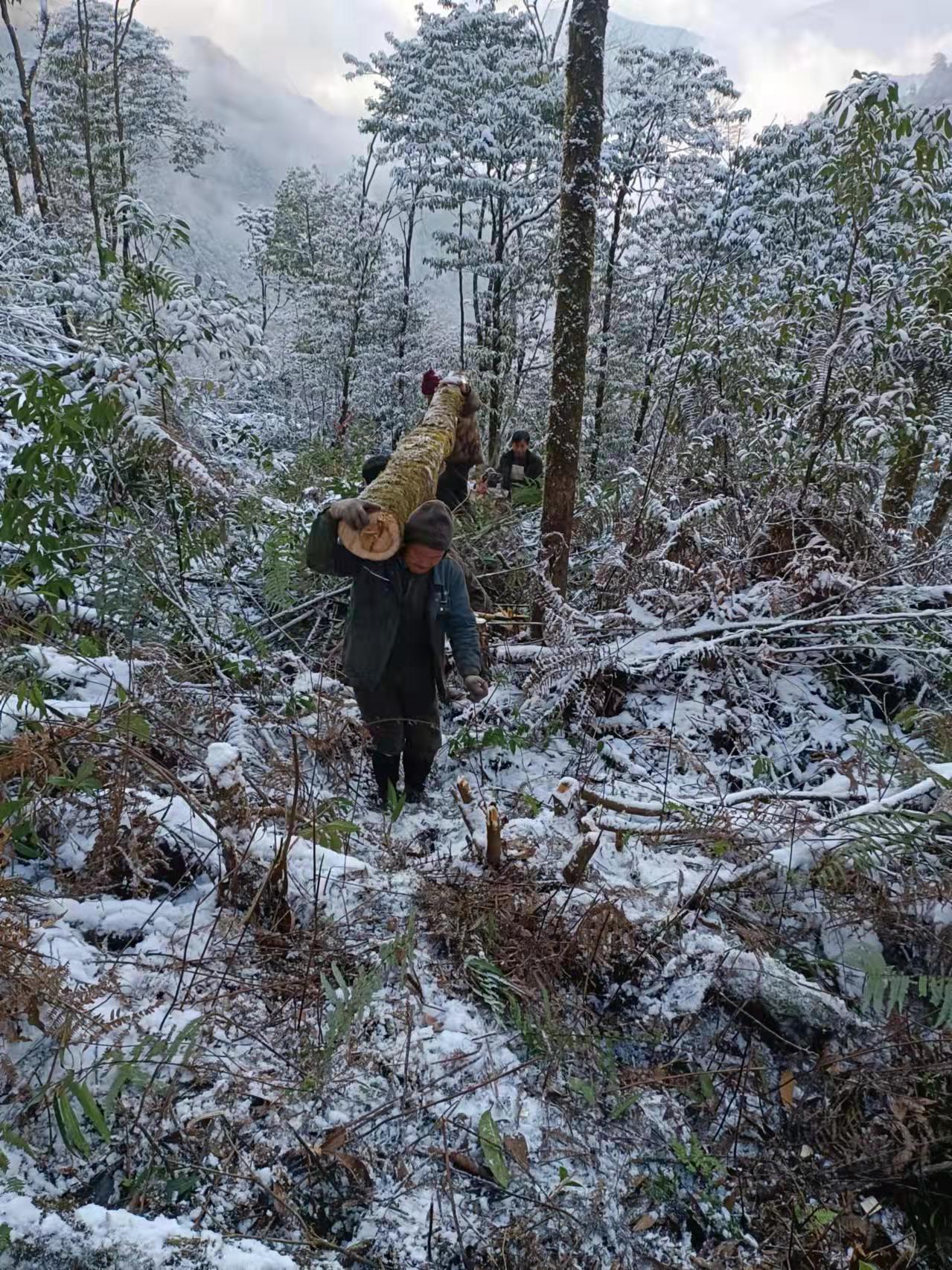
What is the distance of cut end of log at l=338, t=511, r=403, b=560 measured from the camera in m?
3.34

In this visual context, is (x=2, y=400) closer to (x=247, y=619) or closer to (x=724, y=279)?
(x=247, y=619)

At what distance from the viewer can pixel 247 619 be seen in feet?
17.9

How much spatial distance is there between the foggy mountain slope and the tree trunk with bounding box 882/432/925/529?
5820cm

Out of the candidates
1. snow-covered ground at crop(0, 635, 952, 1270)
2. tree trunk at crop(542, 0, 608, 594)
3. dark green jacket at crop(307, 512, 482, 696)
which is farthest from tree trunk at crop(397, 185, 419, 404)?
snow-covered ground at crop(0, 635, 952, 1270)

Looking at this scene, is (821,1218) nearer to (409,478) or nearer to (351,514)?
(351,514)

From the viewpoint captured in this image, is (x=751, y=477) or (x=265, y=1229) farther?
(x=751, y=477)

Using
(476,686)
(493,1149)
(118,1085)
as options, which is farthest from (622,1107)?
(476,686)

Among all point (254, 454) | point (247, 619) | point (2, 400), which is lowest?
point (247, 619)

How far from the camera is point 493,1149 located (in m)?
1.87

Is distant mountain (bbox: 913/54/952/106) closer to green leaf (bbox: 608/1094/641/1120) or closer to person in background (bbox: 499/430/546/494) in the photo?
person in background (bbox: 499/430/546/494)

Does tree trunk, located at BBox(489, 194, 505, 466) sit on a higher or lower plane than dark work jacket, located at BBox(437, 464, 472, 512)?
higher

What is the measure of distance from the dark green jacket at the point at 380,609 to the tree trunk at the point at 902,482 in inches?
153

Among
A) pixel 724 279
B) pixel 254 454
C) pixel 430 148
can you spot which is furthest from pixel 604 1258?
pixel 430 148

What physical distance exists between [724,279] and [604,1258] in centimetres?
786
